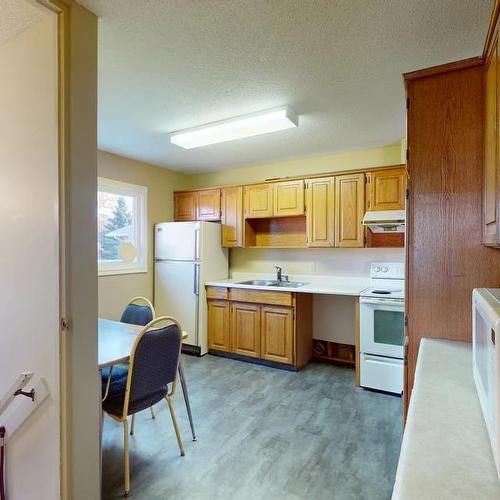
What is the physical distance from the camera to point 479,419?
940mm

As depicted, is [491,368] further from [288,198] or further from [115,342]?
[288,198]

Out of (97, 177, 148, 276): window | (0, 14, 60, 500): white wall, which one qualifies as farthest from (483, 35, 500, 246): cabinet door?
(97, 177, 148, 276): window

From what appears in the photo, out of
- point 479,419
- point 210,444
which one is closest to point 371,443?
point 210,444

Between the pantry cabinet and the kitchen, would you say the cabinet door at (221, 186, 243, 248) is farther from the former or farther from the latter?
the kitchen

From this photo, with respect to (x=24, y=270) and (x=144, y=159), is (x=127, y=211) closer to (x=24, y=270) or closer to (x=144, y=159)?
(x=144, y=159)

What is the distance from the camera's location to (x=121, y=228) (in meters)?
4.09

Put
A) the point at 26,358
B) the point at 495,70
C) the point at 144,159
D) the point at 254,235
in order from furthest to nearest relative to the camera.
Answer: the point at 254,235 < the point at 144,159 < the point at 26,358 < the point at 495,70

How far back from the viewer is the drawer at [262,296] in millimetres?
3527

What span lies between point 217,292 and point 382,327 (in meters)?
1.92

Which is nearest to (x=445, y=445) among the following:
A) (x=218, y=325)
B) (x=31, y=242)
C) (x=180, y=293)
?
(x=31, y=242)

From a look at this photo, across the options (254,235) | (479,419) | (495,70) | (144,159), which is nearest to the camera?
(479,419)

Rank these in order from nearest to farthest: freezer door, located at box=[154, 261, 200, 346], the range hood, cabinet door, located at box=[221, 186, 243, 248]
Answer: the range hood < freezer door, located at box=[154, 261, 200, 346] < cabinet door, located at box=[221, 186, 243, 248]

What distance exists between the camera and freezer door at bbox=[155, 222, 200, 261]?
4.07 m

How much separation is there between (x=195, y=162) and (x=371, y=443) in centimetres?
358
